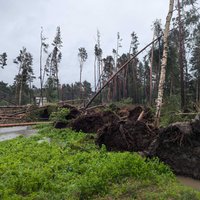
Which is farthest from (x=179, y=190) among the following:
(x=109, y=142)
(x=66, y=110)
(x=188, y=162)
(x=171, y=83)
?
(x=171, y=83)

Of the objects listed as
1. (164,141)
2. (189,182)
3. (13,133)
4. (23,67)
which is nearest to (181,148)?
(164,141)

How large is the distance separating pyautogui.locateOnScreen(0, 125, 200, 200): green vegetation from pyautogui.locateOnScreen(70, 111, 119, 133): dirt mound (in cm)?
620

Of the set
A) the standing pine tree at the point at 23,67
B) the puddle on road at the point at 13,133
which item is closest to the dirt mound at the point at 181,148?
the puddle on road at the point at 13,133

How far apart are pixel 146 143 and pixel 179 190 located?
4.48 metres

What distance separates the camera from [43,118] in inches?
940

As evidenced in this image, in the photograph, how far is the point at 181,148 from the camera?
833 centimetres

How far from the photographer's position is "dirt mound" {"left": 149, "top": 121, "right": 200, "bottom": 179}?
7.93m

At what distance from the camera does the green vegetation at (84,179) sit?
220 inches

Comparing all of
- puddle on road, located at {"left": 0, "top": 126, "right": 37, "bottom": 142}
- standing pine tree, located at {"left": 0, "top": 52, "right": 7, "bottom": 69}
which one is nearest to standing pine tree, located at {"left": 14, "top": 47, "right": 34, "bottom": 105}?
standing pine tree, located at {"left": 0, "top": 52, "right": 7, "bottom": 69}

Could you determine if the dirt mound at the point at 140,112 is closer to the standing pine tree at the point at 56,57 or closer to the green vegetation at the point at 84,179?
the green vegetation at the point at 84,179

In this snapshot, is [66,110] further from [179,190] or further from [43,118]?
[179,190]

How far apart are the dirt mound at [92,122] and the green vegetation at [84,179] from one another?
620 centimetres

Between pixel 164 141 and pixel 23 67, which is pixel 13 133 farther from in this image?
pixel 23 67

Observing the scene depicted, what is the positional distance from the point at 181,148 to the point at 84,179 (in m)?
3.49
